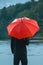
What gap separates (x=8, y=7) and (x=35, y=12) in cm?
236

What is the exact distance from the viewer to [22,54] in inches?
221

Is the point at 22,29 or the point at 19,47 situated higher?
the point at 22,29

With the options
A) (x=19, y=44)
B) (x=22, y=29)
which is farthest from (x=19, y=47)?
(x=22, y=29)

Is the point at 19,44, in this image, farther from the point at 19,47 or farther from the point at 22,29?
the point at 22,29

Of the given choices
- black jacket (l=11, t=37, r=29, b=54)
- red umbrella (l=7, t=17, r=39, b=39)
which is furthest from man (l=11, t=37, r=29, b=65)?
red umbrella (l=7, t=17, r=39, b=39)

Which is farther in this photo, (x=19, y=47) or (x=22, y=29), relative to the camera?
(x=19, y=47)

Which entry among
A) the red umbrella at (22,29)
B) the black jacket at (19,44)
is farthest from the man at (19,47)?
the red umbrella at (22,29)

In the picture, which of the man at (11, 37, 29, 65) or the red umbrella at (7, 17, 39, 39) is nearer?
the red umbrella at (7, 17, 39, 39)

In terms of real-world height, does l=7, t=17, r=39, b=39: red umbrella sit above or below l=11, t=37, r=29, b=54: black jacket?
above

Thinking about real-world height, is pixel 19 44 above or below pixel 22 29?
below

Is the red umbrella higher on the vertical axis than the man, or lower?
higher

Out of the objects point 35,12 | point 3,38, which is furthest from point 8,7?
point 3,38

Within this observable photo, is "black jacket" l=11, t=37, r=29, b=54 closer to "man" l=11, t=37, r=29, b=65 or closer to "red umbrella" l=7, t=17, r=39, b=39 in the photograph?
"man" l=11, t=37, r=29, b=65

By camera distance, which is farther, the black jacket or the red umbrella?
the black jacket
